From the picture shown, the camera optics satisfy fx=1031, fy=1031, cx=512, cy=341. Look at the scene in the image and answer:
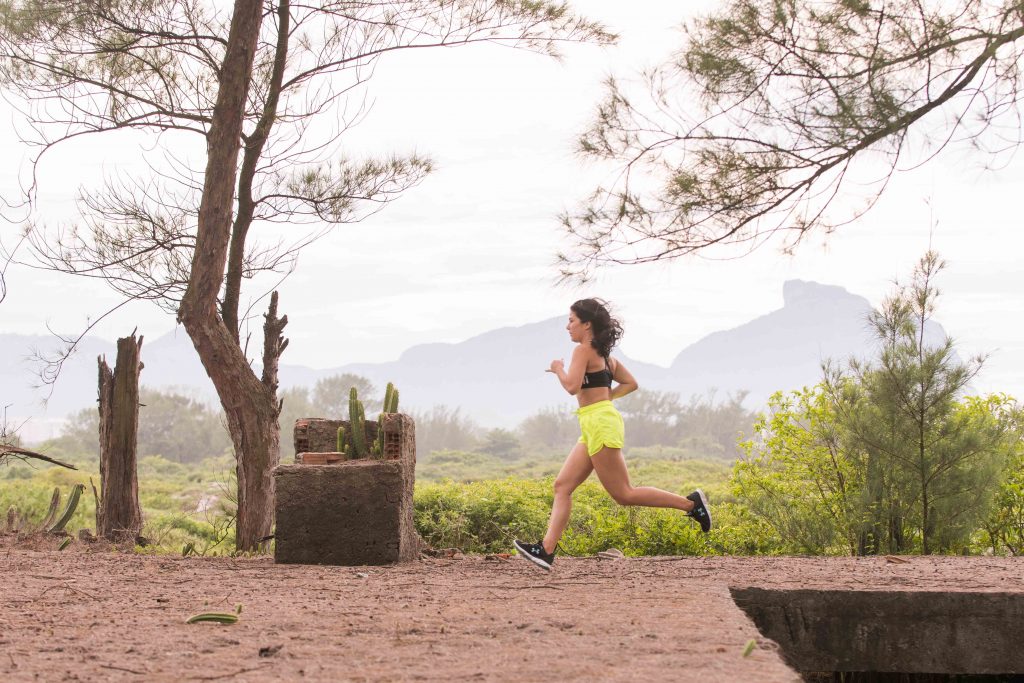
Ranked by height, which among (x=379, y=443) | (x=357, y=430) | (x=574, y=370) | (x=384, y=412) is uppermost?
(x=574, y=370)

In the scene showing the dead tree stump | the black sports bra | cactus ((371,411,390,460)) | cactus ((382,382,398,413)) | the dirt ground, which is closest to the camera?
the dirt ground

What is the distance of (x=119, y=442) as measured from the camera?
952 centimetres

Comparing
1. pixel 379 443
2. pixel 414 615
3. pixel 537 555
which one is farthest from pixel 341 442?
pixel 414 615

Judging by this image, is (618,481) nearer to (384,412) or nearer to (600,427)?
(600,427)

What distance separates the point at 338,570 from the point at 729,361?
544ft

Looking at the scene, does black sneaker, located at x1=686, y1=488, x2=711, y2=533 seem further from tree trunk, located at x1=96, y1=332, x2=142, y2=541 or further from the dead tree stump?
tree trunk, located at x1=96, y1=332, x2=142, y2=541

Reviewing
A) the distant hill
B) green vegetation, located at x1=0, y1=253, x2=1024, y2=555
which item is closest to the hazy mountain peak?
the distant hill

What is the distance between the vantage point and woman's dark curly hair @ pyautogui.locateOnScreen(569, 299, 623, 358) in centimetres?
674

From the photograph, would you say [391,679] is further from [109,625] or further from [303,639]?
[109,625]

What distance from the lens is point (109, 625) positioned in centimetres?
493

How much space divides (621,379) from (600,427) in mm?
552

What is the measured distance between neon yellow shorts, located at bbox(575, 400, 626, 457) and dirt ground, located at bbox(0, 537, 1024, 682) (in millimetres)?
864

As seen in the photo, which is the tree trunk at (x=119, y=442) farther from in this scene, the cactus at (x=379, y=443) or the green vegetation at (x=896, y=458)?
the green vegetation at (x=896, y=458)

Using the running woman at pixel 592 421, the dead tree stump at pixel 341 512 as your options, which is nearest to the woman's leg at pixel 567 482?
the running woman at pixel 592 421
